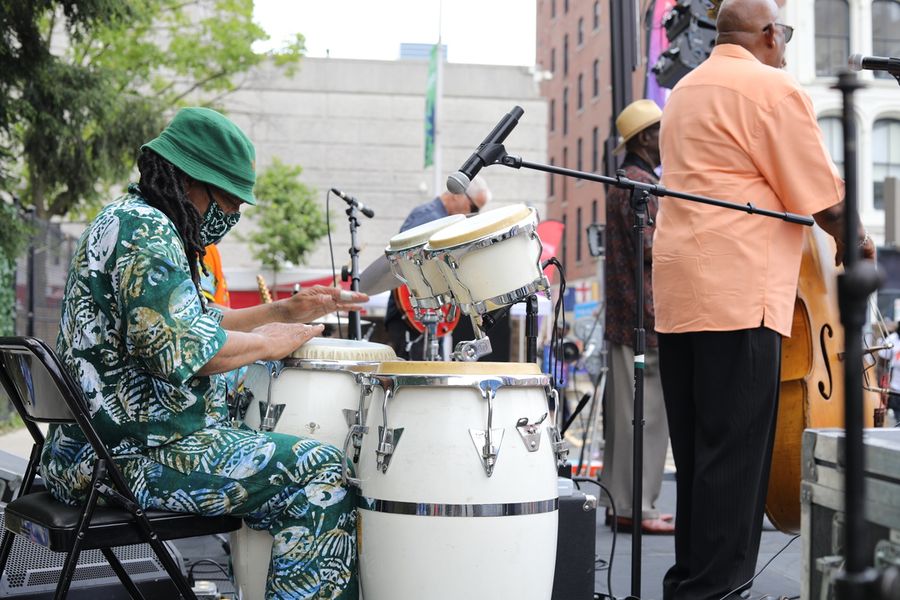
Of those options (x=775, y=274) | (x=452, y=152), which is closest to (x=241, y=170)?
(x=775, y=274)

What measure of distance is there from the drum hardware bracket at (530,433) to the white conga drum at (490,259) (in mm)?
370

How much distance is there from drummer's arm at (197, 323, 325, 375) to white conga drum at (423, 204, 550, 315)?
44cm

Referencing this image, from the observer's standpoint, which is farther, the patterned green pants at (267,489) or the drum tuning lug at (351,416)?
the drum tuning lug at (351,416)

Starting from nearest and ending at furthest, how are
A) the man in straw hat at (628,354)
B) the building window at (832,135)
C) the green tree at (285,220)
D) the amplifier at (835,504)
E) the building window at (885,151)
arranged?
the amplifier at (835,504) → the man in straw hat at (628,354) → the green tree at (285,220) → the building window at (832,135) → the building window at (885,151)

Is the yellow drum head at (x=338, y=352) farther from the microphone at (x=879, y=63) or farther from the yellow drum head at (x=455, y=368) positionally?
the microphone at (x=879, y=63)

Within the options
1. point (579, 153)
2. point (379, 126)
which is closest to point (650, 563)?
point (379, 126)

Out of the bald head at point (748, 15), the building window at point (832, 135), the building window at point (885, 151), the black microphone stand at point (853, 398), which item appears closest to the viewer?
the black microphone stand at point (853, 398)

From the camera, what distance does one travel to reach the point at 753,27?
3.16 meters

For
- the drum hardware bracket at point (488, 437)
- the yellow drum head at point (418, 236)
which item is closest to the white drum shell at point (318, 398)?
the yellow drum head at point (418, 236)

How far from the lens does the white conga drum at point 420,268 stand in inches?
118

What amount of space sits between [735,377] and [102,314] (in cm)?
185

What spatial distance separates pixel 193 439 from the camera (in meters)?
2.53

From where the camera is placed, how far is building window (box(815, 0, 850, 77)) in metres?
26.5

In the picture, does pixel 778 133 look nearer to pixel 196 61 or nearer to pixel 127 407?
pixel 127 407
